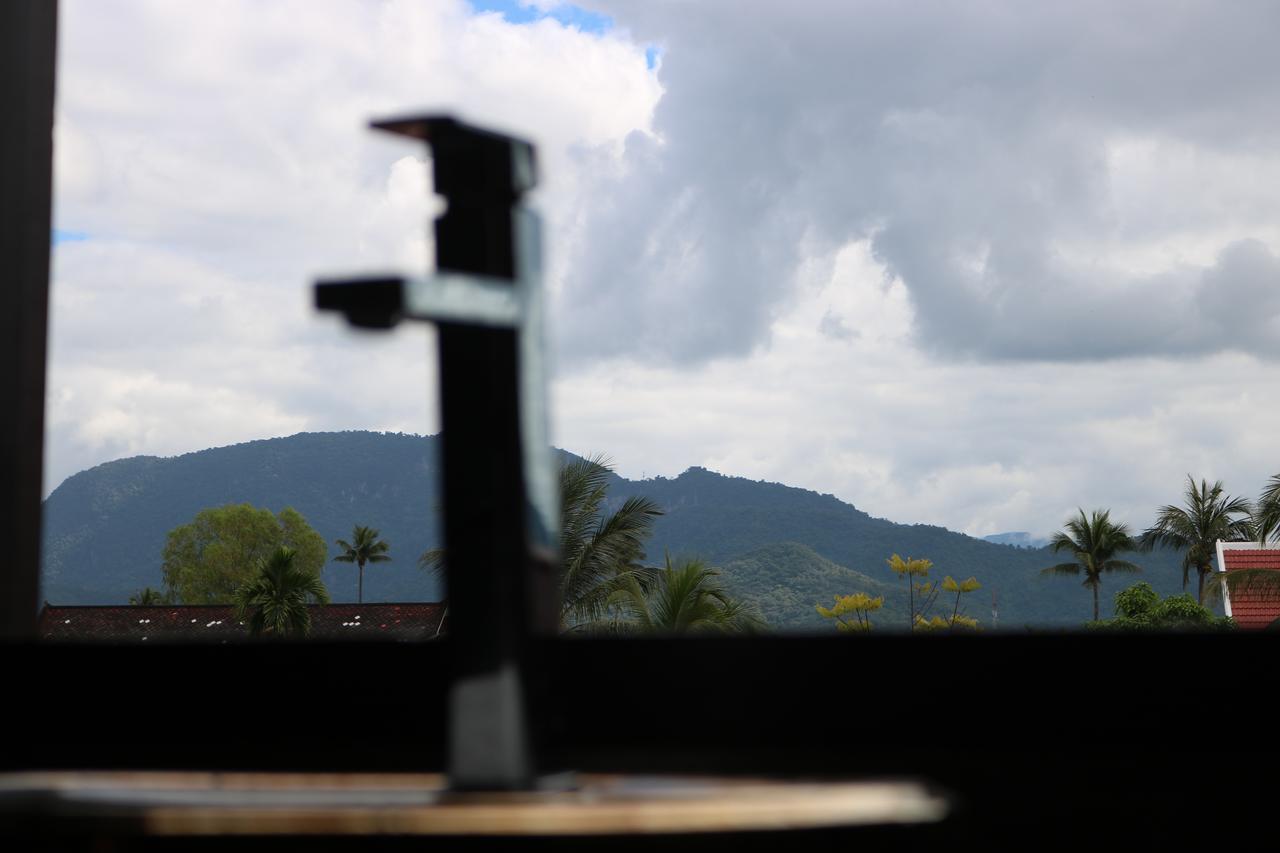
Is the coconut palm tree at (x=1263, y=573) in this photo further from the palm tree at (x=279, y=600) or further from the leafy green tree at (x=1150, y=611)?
the palm tree at (x=279, y=600)

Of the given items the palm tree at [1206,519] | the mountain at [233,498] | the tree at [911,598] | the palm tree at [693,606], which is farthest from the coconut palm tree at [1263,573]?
the mountain at [233,498]

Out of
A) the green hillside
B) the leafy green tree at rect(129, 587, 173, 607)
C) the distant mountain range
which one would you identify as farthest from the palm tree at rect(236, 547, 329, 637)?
the leafy green tree at rect(129, 587, 173, 607)

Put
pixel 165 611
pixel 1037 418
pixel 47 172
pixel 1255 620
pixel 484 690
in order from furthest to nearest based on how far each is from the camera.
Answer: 1. pixel 1037 418
2. pixel 165 611
3. pixel 1255 620
4. pixel 47 172
5. pixel 484 690

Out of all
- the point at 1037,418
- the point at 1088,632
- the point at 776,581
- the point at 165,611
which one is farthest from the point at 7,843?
the point at 1037,418

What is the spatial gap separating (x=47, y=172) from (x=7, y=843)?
126cm

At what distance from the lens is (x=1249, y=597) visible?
1088 inches

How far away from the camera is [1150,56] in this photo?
8775cm

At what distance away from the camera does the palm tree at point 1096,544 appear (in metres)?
43.9

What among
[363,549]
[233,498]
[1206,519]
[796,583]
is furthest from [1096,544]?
[233,498]

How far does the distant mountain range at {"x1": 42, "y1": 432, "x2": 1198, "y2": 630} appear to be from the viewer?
208ft

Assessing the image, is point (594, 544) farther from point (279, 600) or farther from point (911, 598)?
point (279, 600)

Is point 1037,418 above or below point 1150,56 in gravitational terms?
below

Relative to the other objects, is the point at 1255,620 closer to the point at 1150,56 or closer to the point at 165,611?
the point at 165,611

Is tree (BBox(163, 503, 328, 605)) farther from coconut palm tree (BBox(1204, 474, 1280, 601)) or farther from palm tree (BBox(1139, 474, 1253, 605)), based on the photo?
coconut palm tree (BBox(1204, 474, 1280, 601))
